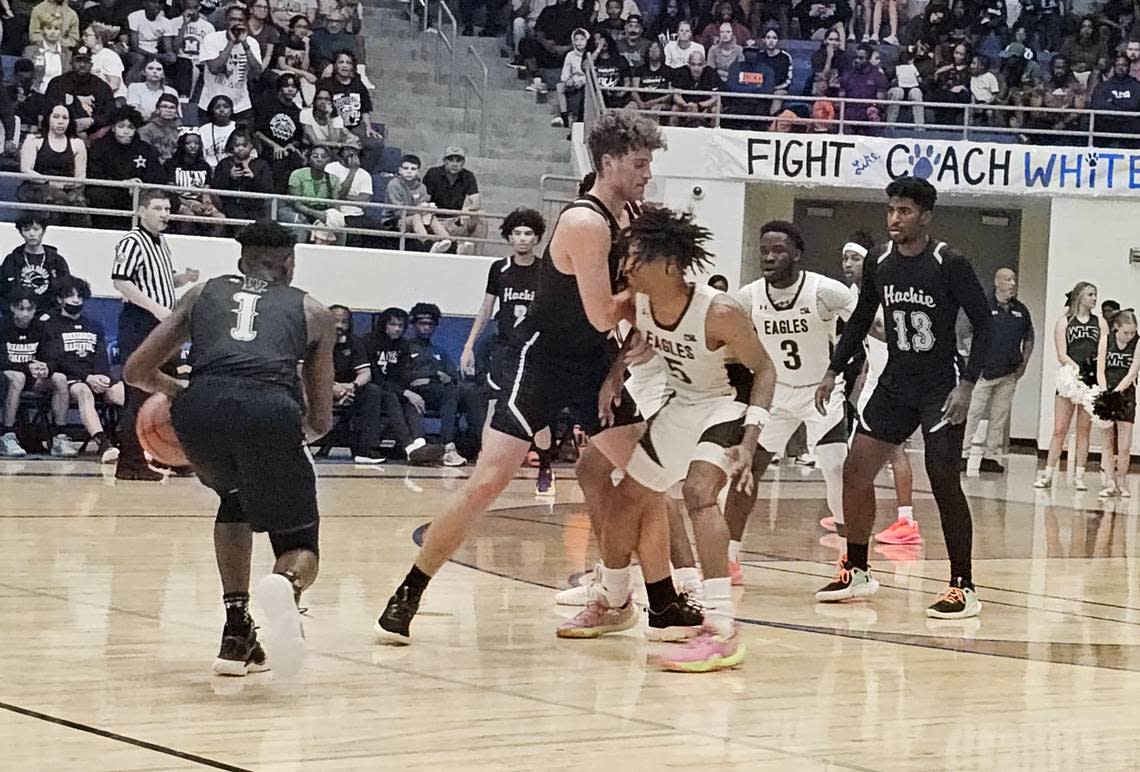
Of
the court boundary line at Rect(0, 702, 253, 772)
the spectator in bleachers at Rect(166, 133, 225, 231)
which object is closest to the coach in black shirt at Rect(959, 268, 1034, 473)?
the spectator in bleachers at Rect(166, 133, 225, 231)

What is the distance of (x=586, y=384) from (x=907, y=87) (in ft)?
51.0

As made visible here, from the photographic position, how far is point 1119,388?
1517 centimetres

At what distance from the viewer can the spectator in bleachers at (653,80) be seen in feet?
63.8

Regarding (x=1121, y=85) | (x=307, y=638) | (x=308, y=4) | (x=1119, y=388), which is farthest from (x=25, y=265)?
(x=1121, y=85)

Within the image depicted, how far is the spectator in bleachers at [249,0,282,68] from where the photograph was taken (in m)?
17.2

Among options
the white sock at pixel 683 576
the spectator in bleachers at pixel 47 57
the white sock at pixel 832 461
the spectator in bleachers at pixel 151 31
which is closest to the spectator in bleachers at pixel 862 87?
the spectator in bleachers at pixel 151 31

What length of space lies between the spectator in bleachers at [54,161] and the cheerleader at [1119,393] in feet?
29.1

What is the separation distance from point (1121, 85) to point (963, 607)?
48.7 ft

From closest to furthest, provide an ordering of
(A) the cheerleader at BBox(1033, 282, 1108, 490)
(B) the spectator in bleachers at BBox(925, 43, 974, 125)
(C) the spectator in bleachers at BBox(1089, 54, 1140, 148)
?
(A) the cheerleader at BBox(1033, 282, 1108, 490)
(C) the spectator in bleachers at BBox(1089, 54, 1140, 148)
(B) the spectator in bleachers at BBox(925, 43, 974, 125)

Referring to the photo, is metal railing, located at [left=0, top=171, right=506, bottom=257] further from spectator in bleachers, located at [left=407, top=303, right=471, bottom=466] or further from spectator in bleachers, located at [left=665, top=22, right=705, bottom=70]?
spectator in bleachers, located at [left=665, top=22, right=705, bottom=70]

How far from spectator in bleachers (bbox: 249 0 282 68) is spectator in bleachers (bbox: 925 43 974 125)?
26.3ft

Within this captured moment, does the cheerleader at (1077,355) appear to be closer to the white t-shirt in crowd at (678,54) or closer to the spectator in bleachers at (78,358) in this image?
the white t-shirt in crowd at (678,54)

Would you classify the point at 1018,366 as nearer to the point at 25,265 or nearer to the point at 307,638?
the point at 25,265

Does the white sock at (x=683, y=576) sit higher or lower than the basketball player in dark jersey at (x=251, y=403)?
lower
